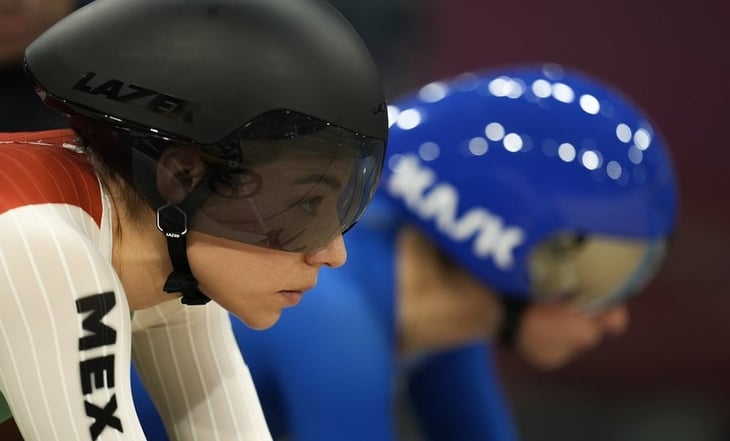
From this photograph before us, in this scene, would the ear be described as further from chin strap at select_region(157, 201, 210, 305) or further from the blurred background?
the blurred background

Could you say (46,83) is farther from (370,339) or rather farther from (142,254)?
(370,339)

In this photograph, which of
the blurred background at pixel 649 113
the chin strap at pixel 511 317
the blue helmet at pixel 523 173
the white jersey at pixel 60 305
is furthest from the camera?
the blurred background at pixel 649 113

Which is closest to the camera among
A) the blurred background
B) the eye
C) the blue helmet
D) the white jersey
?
the white jersey

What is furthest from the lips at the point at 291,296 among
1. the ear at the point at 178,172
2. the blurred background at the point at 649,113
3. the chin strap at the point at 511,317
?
the blurred background at the point at 649,113

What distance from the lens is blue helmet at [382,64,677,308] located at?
1751mm

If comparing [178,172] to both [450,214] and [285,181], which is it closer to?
[285,181]

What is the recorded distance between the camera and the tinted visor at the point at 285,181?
3.03 ft

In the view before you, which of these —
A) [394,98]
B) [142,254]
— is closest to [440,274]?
[142,254]

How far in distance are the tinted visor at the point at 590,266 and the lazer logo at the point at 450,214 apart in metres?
0.04

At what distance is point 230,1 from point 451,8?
88.0 inches

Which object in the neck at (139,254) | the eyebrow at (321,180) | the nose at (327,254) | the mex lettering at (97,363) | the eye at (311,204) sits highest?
the eyebrow at (321,180)

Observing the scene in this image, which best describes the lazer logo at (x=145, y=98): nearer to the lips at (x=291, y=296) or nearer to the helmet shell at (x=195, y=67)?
the helmet shell at (x=195, y=67)

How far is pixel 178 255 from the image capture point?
38.4 inches

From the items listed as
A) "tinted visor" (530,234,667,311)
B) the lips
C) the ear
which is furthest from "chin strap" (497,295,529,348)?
the ear
